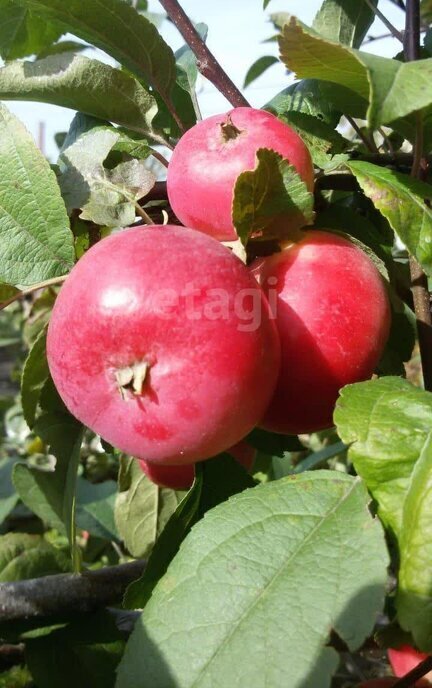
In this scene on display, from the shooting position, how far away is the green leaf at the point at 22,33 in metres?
1.08

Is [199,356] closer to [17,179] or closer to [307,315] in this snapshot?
[307,315]

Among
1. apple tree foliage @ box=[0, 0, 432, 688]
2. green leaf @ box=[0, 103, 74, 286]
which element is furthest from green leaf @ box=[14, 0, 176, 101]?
green leaf @ box=[0, 103, 74, 286]

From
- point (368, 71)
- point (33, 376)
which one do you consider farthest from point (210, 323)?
point (33, 376)

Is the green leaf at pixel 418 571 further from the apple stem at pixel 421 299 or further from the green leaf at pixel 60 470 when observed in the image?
the green leaf at pixel 60 470

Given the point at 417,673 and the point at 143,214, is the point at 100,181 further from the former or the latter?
the point at 417,673

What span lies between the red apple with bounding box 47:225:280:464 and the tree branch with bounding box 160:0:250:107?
1.09 feet

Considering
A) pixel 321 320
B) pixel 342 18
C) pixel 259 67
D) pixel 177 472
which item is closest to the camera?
pixel 321 320

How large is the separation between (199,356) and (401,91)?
275mm

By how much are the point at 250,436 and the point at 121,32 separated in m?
0.53

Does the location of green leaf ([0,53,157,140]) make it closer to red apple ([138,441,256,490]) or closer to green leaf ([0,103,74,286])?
green leaf ([0,103,74,286])

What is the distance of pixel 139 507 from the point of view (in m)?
1.18

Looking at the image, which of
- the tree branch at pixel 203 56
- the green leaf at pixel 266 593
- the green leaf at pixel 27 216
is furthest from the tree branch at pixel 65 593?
the tree branch at pixel 203 56

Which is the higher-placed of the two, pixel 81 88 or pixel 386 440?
pixel 81 88

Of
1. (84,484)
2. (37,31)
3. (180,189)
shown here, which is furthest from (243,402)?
(84,484)
